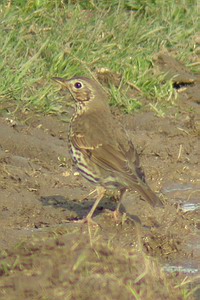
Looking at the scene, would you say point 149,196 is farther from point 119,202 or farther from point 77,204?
point 77,204

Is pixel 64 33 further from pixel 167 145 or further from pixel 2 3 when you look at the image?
pixel 167 145

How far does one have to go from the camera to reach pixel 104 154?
8.46m

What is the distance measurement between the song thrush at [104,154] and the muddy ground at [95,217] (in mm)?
Answer: 295

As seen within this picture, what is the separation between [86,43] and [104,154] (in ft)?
11.4

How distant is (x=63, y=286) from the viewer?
659 centimetres

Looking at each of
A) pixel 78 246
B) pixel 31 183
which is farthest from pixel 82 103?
pixel 78 246

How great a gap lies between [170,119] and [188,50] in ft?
4.89

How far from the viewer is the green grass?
10.9 m

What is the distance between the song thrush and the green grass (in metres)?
1.86

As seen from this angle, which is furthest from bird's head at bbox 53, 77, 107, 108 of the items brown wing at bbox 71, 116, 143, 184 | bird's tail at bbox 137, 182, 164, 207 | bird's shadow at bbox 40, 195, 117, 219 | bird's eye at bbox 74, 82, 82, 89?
bird's tail at bbox 137, 182, 164, 207

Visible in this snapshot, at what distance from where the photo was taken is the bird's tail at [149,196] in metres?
8.10

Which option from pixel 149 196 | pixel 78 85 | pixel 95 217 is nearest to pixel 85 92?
pixel 78 85

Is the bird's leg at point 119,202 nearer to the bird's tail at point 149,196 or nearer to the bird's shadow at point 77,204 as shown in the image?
the bird's shadow at point 77,204

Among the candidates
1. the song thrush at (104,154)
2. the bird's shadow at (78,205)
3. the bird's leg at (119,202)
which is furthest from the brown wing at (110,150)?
the bird's shadow at (78,205)
